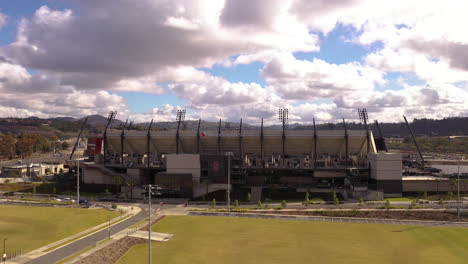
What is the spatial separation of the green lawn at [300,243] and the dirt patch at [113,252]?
3.96ft

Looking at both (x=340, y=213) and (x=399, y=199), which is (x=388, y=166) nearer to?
(x=399, y=199)

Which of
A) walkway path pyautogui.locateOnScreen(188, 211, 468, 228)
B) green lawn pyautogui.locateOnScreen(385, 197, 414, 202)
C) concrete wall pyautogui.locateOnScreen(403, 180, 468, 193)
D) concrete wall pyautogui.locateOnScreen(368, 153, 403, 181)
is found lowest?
walkway path pyautogui.locateOnScreen(188, 211, 468, 228)

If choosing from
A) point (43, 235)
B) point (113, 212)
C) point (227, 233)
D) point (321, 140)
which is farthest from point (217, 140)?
point (43, 235)

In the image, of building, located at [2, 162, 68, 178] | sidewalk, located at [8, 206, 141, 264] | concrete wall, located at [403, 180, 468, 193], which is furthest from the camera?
building, located at [2, 162, 68, 178]

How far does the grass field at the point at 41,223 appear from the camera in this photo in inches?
2179

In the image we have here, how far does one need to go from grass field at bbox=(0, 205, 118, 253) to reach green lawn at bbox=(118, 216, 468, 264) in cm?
1462

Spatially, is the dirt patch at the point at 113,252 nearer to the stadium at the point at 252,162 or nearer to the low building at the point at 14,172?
the stadium at the point at 252,162

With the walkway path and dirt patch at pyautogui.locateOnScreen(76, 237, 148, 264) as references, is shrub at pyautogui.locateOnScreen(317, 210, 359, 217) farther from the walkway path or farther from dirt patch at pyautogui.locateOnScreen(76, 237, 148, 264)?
dirt patch at pyautogui.locateOnScreen(76, 237, 148, 264)

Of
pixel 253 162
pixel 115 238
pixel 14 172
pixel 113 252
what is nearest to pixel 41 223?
pixel 115 238

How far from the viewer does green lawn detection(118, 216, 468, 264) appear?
46.1m

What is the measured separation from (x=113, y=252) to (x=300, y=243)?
1061 inches

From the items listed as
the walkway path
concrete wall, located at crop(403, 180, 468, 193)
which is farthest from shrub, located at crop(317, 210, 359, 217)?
concrete wall, located at crop(403, 180, 468, 193)

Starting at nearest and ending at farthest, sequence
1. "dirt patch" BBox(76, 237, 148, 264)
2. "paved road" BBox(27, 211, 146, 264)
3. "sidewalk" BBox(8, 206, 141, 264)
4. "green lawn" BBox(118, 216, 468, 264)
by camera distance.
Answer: "dirt patch" BBox(76, 237, 148, 264), "green lawn" BBox(118, 216, 468, 264), "paved road" BBox(27, 211, 146, 264), "sidewalk" BBox(8, 206, 141, 264)

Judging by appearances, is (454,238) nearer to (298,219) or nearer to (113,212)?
(298,219)
